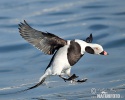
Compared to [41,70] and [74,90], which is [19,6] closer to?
[41,70]

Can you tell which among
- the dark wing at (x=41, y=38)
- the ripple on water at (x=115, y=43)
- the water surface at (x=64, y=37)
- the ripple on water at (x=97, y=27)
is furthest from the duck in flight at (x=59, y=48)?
the ripple on water at (x=97, y=27)

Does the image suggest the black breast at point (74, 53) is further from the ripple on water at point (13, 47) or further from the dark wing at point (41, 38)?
the ripple on water at point (13, 47)

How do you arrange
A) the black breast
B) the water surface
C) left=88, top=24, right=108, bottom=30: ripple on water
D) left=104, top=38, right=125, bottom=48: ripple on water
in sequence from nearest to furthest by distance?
the black breast, the water surface, left=104, top=38, right=125, bottom=48: ripple on water, left=88, top=24, right=108, bottom=30: ripple on water

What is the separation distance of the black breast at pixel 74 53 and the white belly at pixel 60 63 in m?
0.06

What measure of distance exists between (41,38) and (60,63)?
48 cm

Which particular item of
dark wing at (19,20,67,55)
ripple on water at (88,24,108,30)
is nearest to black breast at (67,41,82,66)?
dark wing at (19,20,67,55)

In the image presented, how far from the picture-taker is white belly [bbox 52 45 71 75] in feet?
28.8

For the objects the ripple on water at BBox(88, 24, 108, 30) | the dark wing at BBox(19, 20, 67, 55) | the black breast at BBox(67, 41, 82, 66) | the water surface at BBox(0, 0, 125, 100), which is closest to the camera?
the black breast at BBox(67, 41, 82, 66)

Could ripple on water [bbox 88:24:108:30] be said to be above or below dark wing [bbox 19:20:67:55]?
above

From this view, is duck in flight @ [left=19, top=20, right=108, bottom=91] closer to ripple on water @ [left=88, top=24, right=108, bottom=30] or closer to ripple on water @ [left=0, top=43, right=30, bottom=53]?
ripple on water @ [left=0, top=43, right=30, bottom=53]

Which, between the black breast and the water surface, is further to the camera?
the water surface

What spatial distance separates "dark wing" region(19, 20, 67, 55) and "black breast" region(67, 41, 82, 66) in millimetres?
177

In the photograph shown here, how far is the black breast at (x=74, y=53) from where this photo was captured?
8.75 metres

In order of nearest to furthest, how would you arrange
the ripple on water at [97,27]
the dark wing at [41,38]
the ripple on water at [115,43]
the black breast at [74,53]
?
1. the black breast at [74,53]
2. the dark wing at [41,38]
3. the ripple on water at [115,43]
4. the ripple on water at [97,27]
